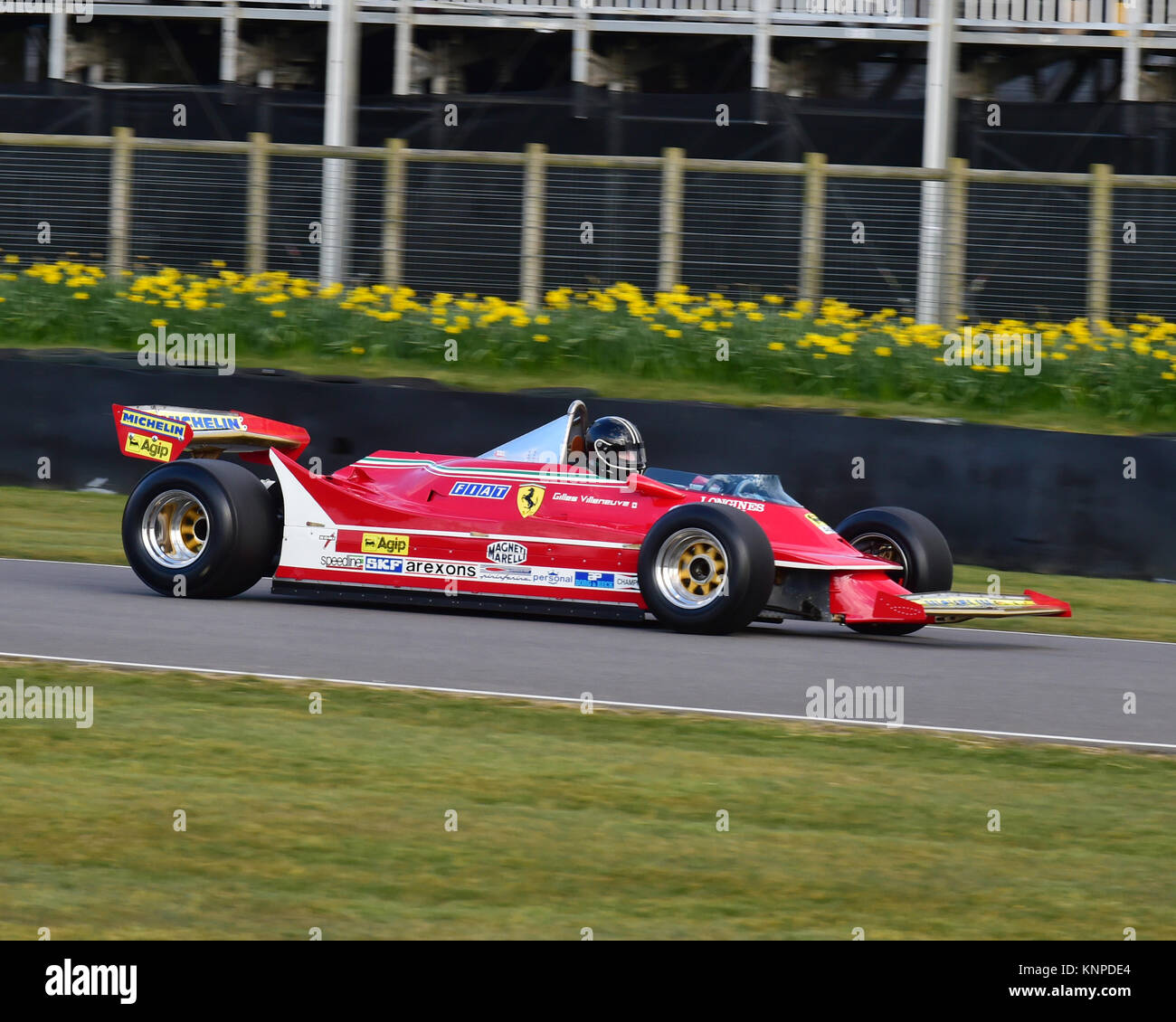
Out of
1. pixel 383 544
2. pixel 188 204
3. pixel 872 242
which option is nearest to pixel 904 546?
pixel 383 544

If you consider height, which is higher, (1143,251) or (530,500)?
(1143,251)

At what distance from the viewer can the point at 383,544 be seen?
10625 mm

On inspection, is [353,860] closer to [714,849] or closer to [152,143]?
[714,849]

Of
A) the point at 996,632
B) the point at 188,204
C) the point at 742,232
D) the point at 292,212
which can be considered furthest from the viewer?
the point at 188,204

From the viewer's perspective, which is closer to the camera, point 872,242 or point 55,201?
point 872,242

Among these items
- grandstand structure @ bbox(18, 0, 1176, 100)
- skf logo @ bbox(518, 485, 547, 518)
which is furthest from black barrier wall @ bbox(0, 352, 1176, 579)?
grandstand structure @ bbox(18, 0, 1176, 100)

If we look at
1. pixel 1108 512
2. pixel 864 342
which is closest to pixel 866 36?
pixel 864 342

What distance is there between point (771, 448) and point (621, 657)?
15.3 feet

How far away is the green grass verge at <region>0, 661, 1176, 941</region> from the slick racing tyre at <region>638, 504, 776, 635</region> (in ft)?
6.77

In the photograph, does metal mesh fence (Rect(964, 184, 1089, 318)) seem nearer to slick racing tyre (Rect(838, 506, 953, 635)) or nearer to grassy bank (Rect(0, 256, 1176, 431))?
grassy bank (Rect(0, 256, 1176, 431))

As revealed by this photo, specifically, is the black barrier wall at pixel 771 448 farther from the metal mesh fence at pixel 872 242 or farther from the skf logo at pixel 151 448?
the skf logo at pixel 151 448

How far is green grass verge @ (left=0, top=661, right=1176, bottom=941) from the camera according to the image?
5051 mm

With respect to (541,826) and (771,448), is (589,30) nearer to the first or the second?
(771,448)

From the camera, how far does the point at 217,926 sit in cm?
483
